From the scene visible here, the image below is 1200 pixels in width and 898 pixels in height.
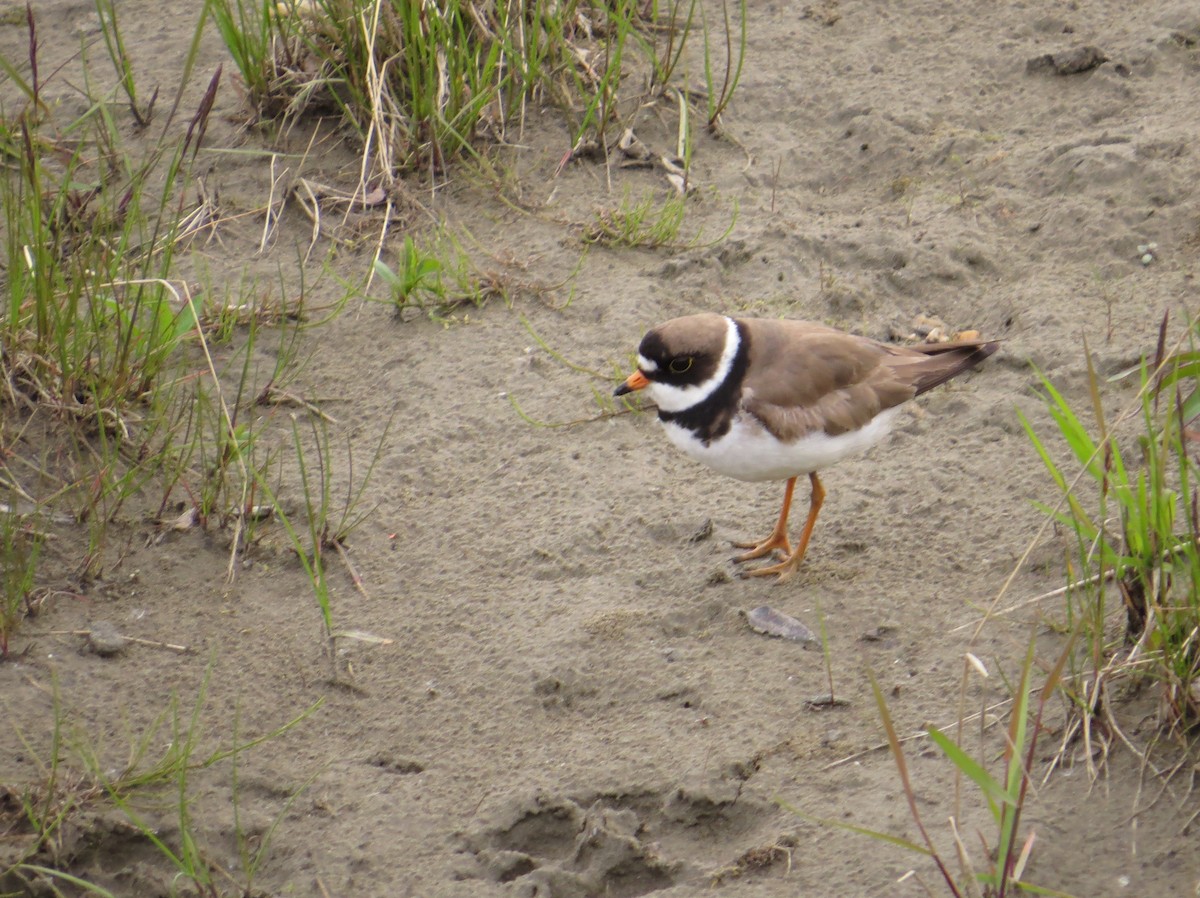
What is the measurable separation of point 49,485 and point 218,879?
1784 millimetres

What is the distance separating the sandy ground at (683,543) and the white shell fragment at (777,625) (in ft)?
0.15

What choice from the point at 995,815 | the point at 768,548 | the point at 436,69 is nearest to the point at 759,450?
the point at 768,548

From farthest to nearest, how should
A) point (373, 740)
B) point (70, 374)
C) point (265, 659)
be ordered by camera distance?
1. point (70, 374)
2. point (265, 659)
3. point (373, 740)

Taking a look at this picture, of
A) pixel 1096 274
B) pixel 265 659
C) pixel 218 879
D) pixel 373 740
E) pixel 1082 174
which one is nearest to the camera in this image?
pixel 218 879

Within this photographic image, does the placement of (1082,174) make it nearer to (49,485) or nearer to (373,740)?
(373,740)

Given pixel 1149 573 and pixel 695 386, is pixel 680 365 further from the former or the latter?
pixel 1149 573

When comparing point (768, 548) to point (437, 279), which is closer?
point (768, 548)

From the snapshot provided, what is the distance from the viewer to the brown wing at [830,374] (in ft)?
13.5

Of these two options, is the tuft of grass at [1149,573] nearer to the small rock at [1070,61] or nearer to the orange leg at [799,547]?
the orange leg at [799,547]

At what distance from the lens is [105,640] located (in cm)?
396

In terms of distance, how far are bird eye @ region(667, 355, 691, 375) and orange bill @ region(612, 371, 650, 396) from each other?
6.4 inches

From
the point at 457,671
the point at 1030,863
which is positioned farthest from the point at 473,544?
the point at 1030,863

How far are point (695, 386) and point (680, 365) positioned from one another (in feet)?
0.28

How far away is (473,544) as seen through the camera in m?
4.45
